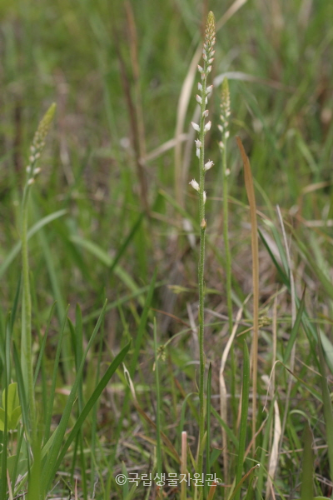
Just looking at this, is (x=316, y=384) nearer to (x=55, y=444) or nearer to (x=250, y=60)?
(x=55, y=444)

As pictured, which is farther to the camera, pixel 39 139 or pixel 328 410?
pixel 39 139

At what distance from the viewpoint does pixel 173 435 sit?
5.02 ft

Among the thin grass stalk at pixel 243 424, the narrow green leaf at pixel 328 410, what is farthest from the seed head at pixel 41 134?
the narrow green leaf at pixel 328 410

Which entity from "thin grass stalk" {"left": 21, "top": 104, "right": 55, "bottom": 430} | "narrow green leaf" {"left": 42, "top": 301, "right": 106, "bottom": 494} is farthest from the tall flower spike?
"narrow green leaf" {"left": 42, "top": 301, "right": 106, "bottom": 494}

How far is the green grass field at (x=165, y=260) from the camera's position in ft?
3.79

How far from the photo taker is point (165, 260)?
250cm

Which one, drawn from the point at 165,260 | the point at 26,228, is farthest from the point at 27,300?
the point at 165,260

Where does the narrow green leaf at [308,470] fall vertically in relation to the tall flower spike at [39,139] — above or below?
below

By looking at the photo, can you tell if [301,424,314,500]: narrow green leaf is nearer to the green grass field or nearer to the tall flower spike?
the green grass field

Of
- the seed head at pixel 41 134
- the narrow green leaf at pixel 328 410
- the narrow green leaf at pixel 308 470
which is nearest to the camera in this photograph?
the narrow green leaf at pixel 308 470

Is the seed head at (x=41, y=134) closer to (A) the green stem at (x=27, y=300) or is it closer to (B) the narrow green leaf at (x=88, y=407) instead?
(A) the green stem at (x=27, y=300)

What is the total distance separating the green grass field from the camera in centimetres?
116

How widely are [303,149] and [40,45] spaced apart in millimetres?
2880

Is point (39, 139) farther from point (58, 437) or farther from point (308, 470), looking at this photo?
point (308, 470)
